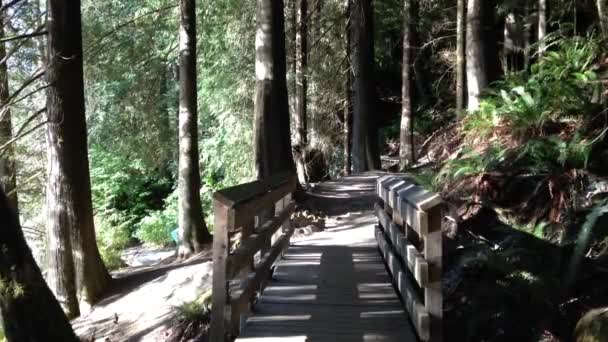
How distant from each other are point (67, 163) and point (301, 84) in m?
10.7

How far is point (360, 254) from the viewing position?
335 inches

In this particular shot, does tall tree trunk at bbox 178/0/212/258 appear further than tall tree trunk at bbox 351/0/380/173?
No

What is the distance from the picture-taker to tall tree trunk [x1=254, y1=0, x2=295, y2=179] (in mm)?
12477

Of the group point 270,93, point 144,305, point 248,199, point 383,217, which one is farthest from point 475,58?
point 248,199

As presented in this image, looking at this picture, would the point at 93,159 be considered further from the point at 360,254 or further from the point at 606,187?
the point at 606,187

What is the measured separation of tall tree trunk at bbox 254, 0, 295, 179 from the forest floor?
2.64m

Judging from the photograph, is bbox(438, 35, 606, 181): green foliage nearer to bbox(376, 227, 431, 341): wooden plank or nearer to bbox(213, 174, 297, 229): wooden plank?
bbox(376, 227, 431, 341): wooden plank

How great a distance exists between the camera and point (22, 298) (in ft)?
19.2

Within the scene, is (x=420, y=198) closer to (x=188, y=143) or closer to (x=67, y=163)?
(x=67, y=163)

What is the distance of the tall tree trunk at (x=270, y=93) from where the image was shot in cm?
1248

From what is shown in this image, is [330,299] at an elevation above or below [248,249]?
below

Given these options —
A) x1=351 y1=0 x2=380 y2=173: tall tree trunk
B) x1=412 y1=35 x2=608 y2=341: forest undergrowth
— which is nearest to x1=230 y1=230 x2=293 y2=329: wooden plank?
x1=412 y1=35 x2=608 y2=341: forest undergrowth

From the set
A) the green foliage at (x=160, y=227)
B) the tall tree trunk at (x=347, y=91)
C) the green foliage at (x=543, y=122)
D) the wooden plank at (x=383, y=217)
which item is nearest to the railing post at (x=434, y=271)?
the wooden plank at (x=383, y=217)

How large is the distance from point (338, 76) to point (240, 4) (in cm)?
508
